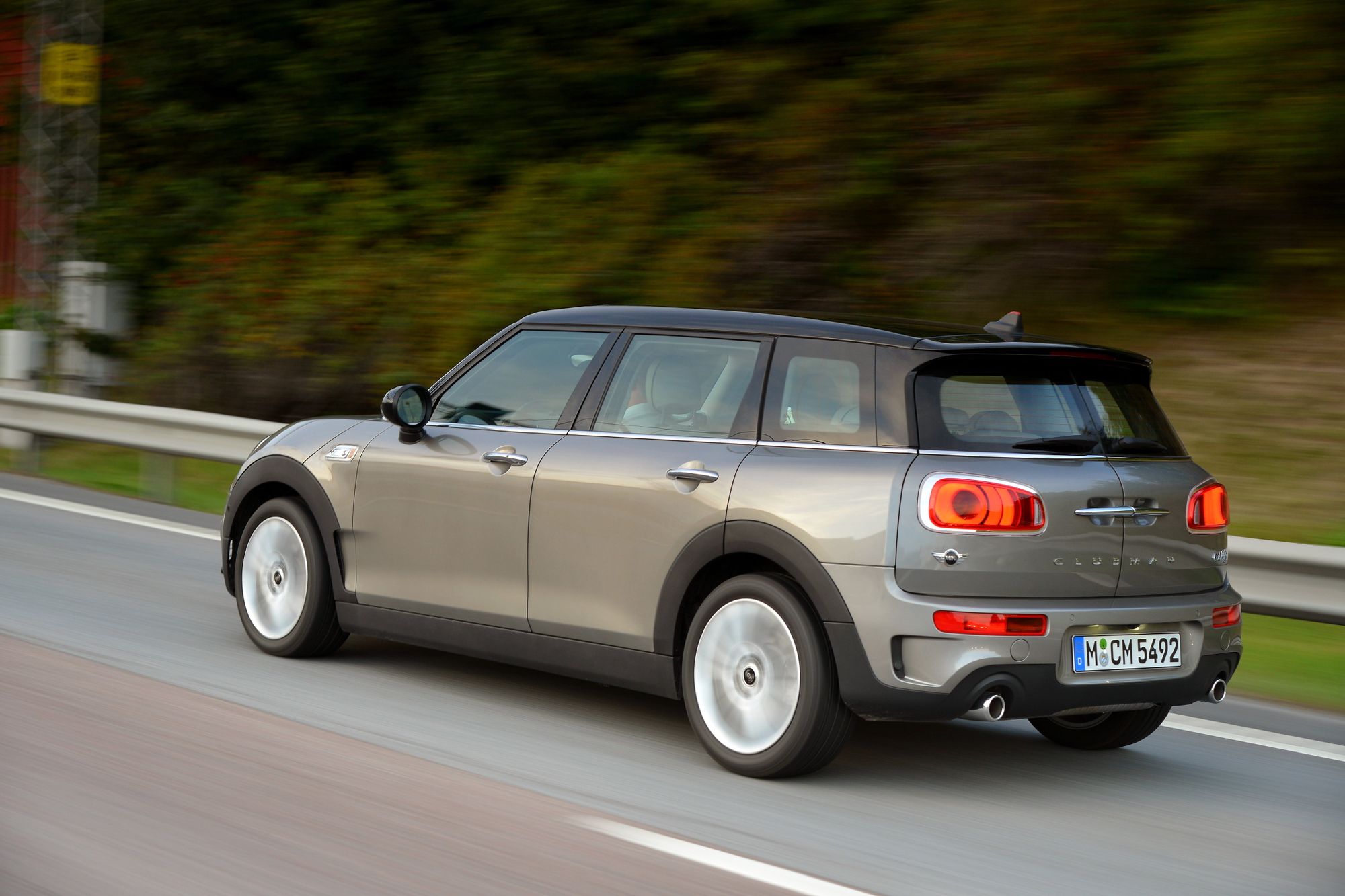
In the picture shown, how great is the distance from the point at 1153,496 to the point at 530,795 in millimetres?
2142

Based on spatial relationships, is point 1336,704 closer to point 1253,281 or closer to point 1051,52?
point 1253,281

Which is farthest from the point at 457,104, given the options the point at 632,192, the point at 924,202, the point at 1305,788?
the point at 1305,788

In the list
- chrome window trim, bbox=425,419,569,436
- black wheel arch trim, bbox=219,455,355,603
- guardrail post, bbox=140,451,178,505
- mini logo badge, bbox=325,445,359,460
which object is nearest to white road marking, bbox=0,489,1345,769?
chrome window trim, bbox=425,419,569,436

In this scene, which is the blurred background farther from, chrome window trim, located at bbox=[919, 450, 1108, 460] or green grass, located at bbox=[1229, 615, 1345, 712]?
green grass, located at bbox=[1229, 615, 1345, 712]

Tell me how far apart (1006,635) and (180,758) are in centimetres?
254

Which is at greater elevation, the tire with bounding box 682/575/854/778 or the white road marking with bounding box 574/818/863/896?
the tire with bounding box 682/575/854/778

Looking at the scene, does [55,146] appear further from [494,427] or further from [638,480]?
[638,480]

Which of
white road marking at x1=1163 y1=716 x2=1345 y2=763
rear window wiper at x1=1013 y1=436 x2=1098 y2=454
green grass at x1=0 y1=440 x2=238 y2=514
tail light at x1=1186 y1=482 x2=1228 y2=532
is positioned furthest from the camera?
green grass at x1=0 y1=440 x2=238 y2=514

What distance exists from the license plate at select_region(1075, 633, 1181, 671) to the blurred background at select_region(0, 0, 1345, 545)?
4.51 ft

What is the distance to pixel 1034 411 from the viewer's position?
16.0 ft

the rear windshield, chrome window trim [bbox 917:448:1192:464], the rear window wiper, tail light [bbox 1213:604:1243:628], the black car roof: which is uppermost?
the black car roof

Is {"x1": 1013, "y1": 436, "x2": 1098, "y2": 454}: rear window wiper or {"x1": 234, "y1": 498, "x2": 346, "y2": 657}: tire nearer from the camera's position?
{"x1": 1013, "y1": 436, "x2": 1098, "y2": 454}: rear window wiper

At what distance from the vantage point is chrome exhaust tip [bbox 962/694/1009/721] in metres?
4.61

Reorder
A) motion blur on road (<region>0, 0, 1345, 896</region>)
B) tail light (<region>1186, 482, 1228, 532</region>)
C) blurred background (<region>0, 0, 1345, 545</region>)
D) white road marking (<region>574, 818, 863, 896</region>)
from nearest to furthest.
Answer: white road marking (<region>574, 818, 863, 896</region>) → motion blur on road (<region>0, 0, 1345, 896</region>) → tail light (<region>1186, 482, 1228, 532</region>) → blurred background (<region>0, 0, 1345, 545</region>)
